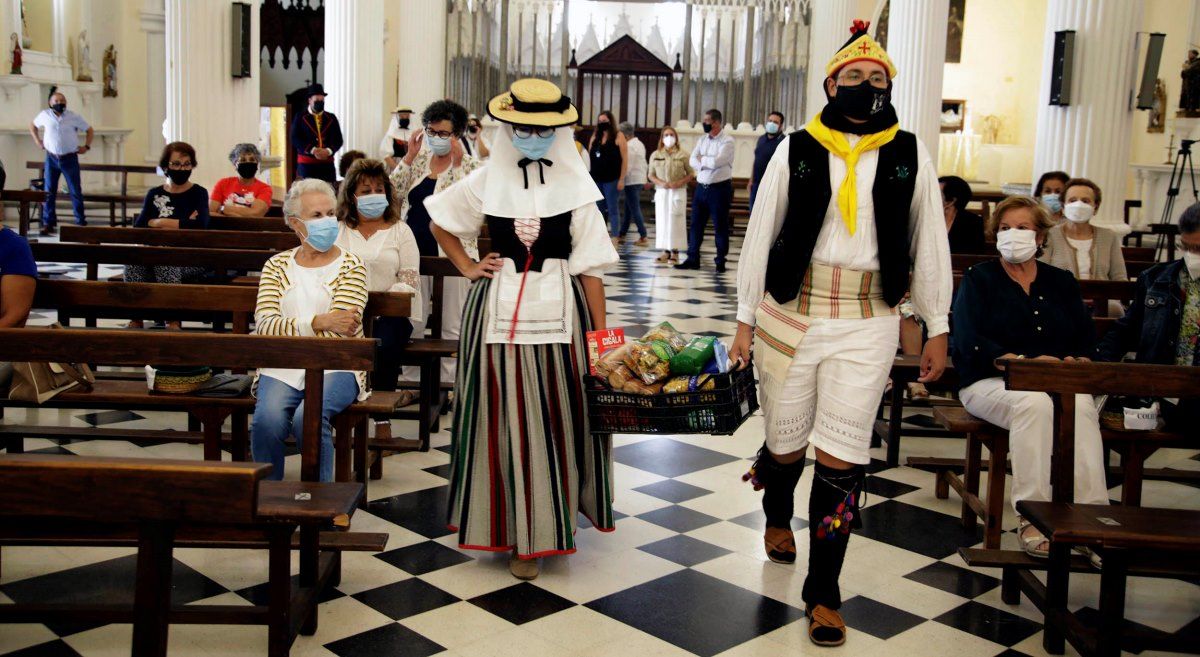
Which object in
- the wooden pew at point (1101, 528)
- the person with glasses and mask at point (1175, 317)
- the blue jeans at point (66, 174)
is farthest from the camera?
the blue jeans at point (66, 174)

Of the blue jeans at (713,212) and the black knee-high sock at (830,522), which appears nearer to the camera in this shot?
the black knee-high sock at (830,522)

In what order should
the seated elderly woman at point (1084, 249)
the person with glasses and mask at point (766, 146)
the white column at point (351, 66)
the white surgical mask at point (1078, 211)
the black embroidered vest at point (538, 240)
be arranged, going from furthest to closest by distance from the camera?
the white column at point (351, 66) < the person with glasses and mask at point (766, 146) < the seated elderly woman at point (1084, 249) < the white surgical mask at point (1078, 211) < the black embroidered vest at point (538, 240)

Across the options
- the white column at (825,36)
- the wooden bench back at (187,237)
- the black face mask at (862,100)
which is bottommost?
the wooden bench back at (187,237)

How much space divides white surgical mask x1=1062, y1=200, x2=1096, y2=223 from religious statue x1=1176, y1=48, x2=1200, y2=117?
1204 cm

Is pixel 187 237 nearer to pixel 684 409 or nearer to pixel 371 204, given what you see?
pixel 371 204

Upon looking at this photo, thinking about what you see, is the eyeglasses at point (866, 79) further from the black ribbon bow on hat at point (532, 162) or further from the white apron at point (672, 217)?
the white apron at point (672, 217)

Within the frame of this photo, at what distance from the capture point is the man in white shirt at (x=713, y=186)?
512 inches

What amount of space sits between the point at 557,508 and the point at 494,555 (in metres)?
0.41

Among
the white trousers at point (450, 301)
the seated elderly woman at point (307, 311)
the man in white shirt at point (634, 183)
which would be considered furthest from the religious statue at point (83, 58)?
the seated elderly woman at point (307, 311)

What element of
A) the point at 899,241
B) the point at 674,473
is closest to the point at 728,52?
the point at 674,473

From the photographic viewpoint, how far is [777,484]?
4.10 m

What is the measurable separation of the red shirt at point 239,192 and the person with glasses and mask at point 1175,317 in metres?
5.87

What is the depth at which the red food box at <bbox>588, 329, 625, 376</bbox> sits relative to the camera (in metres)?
3.92

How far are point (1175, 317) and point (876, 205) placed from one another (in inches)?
71.0
